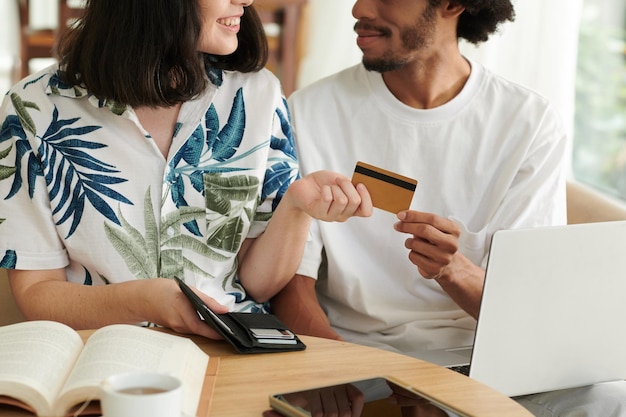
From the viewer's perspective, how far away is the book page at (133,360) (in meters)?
1.02

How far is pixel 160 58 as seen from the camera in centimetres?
159

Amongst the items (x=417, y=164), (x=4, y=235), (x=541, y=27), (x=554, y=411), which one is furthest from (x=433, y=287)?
(x=541, y=27)

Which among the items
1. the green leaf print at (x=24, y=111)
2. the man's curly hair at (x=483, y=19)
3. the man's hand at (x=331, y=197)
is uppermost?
the man's curly hair at (x=483, y=19)

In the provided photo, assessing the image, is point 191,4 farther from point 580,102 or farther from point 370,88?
point 580,102

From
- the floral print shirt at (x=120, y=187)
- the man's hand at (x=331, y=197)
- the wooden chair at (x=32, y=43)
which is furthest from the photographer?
the wooden chair at (x=32, y=43)

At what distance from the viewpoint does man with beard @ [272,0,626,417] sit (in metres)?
1.85

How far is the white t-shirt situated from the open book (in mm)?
681

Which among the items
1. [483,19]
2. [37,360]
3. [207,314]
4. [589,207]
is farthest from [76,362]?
[483,19]

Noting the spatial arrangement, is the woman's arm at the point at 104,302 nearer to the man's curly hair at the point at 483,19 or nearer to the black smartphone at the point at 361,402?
the black smartphone at the point at 361,402

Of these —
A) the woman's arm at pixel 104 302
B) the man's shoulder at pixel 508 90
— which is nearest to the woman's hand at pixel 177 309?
the woman's arm at pixel 104 302

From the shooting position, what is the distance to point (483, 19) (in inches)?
83.1

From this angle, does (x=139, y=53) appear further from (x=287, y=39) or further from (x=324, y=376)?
(x=287, y=39)

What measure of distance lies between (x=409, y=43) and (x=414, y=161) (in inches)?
10.2

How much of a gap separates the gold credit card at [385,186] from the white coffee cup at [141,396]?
0.62 metres
